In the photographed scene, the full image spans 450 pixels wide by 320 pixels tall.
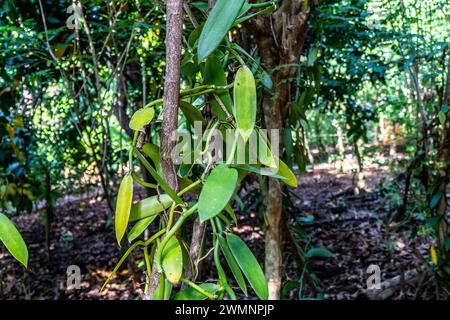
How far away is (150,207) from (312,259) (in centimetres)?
159

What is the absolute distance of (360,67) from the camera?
1.56 meters

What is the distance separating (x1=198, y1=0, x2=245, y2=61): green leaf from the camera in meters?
0.31

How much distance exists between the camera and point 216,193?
30cm

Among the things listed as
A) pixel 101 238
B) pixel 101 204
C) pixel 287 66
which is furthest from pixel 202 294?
pixel 101 204

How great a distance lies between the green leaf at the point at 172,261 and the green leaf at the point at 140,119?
0.31 ft

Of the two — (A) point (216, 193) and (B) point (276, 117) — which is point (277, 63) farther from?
(A) point (216, 193)

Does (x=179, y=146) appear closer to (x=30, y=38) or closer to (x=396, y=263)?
(x=30, y=38)

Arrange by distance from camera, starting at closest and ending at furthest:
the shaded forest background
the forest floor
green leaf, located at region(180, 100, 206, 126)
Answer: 1. green leaf, located at region(180, 100, 206, 126)
2. the shaded forest background
3. the forest floor

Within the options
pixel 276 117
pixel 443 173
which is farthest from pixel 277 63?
pixel 443 173

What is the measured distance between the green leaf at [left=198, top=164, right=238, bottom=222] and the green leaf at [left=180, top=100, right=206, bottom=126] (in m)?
0.10

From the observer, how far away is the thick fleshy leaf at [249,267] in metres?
0.36

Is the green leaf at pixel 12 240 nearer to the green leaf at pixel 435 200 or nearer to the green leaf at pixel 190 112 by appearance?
the green leaf at pixel 190 112

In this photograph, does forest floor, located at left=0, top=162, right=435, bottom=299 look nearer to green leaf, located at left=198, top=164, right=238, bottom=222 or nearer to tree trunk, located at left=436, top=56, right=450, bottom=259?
tree trunk, located at left=436, top=56, right=450, bottom=259

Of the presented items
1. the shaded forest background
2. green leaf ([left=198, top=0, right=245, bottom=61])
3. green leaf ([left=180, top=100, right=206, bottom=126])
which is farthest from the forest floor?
green leaf ([left=198, top=0, right=245, bottom=61])
